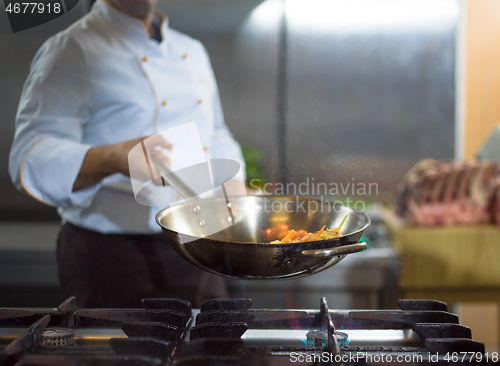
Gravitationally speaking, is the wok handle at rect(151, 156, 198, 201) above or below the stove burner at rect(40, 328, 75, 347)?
above

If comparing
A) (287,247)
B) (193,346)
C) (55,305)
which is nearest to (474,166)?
(287,247)

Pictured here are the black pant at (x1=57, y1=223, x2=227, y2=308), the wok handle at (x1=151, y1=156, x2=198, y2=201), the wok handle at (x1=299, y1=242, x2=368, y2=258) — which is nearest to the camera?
the wok handle at (x1=299, y1=242, x2=368, y2=258)

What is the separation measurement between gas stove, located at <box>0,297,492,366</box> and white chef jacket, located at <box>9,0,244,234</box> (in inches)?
7.6

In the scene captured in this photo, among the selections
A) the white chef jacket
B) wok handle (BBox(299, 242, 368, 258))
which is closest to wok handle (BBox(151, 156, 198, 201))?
the white chef jacket

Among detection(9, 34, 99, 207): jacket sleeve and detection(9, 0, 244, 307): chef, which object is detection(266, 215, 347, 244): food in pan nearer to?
detection(9, 0, 244, 307): chef

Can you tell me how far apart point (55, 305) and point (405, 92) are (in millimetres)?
806

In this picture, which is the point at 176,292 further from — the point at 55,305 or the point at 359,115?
the point at 359,115

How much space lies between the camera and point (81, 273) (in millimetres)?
803

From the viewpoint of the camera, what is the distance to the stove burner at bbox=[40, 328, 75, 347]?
594 mm

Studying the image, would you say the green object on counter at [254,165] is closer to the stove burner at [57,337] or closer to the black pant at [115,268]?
the black pant at [115,268]

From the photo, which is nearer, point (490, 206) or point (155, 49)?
point (155, 49)

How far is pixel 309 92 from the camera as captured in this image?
2.68 feet

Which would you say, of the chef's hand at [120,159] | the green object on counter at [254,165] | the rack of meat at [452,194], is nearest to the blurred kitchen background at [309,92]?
the green object on counter at [254,165]

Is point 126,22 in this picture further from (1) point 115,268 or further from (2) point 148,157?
(1) point 115,268
